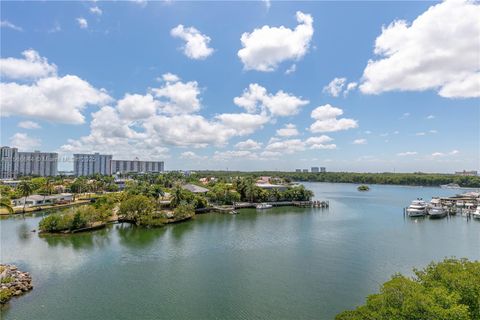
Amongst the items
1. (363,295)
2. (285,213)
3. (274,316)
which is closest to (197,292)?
(274,316)

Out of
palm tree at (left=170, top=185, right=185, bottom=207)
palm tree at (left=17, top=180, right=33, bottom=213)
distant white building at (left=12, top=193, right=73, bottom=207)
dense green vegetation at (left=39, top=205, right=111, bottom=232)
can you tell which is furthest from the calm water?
distant white building at (left=12, top=193, right=73, bottom=207)

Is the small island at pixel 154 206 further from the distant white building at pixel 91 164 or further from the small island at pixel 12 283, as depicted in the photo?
the distant white building at pixel 91 164

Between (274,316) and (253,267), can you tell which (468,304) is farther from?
(253,267)

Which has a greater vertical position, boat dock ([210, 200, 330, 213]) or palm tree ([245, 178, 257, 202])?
palm tree ([245, 178, 257, 202])

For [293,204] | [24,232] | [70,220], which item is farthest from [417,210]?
[24,232]

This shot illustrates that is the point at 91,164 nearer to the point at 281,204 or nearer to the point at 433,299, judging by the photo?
the point at 281,204

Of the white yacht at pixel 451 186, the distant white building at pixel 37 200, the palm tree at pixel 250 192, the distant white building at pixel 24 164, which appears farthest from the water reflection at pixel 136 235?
the white yacht at pixel 451 186

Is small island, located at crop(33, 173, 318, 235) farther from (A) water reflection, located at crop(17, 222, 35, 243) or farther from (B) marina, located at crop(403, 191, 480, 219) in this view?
(B) marina, located at crop(403, 191, 480, 219)
